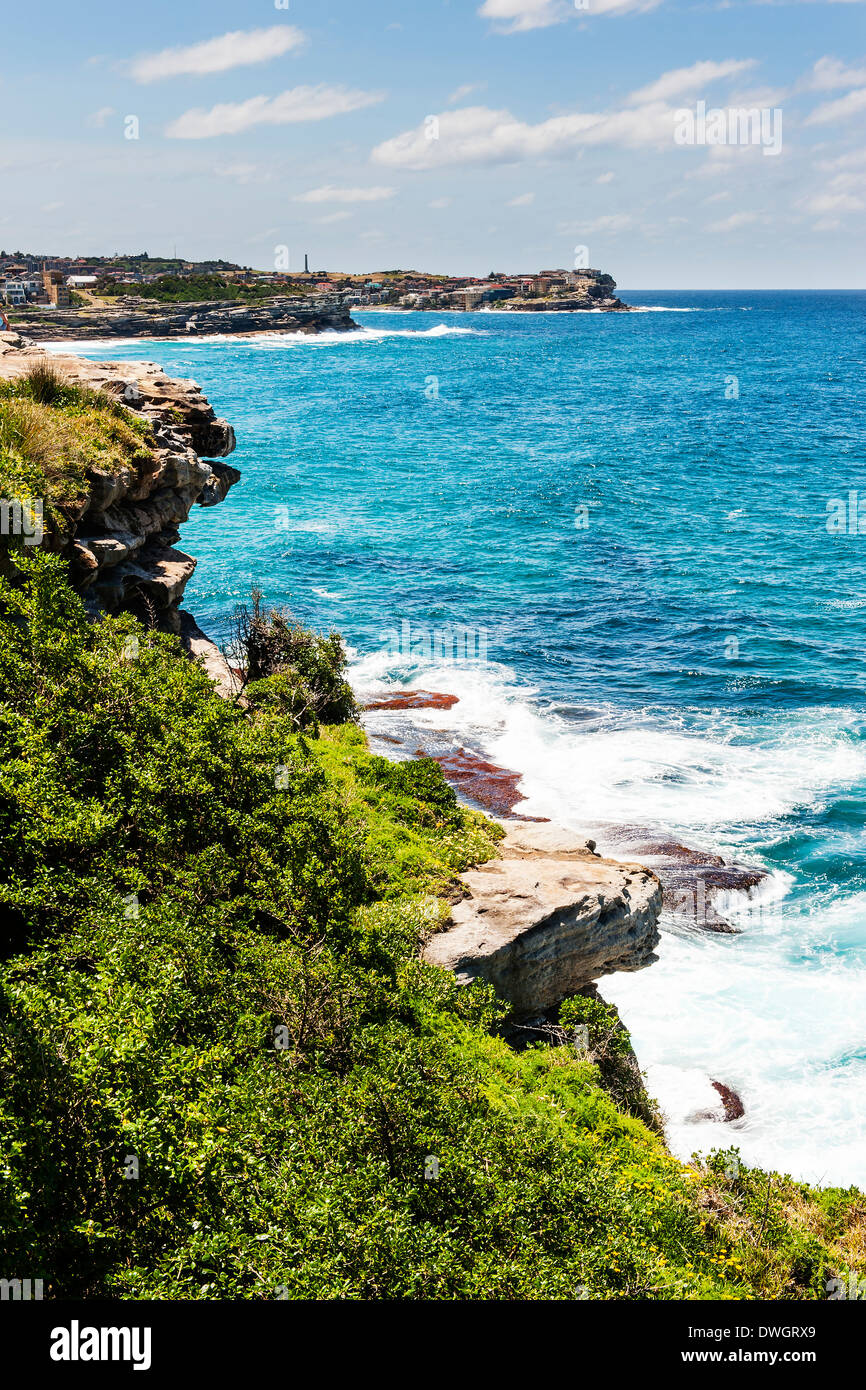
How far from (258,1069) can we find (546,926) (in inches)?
265

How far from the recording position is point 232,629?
111 feet

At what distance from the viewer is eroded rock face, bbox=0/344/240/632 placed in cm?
1916

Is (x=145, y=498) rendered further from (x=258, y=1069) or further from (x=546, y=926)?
(x=258, y=1069)

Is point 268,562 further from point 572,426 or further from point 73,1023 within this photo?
point 572,426

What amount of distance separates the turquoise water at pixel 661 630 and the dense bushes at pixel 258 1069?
4850 millimetres

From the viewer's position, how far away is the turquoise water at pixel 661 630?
1788 cm

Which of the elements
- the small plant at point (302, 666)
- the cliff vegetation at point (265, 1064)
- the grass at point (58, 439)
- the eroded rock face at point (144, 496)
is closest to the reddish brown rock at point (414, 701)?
the small plant at point (302, 666)

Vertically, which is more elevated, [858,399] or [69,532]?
[858,399]

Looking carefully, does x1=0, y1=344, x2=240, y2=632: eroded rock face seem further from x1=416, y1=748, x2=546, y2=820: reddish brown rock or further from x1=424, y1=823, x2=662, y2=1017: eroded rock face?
x1=424, y1=823, x2=662, y2=1017: eroded rock face

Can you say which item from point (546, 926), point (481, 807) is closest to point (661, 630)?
point (481, 807)

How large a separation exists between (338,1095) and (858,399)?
105m

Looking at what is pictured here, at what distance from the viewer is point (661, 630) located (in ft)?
120

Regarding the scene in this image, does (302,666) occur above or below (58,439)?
below
